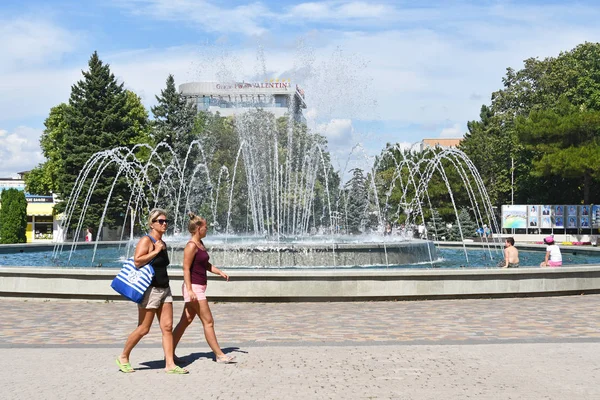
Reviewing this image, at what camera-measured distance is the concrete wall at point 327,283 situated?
14.7 metres

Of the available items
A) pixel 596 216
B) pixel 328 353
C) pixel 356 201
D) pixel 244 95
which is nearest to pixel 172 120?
pixel 356 201

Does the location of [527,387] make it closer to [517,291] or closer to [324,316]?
[324,316]

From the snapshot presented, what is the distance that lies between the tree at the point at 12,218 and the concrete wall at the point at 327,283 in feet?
124

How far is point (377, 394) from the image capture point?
720 centimetres

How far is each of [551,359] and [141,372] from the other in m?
4.47

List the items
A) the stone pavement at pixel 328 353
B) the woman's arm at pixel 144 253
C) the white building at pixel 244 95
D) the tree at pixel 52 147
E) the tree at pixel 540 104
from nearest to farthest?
the stone pavement at pixel 328 353, the woman's arm at pixel 144 253, the tree at pixel 540 104, the tree at pixel 52 147, the white building at pixel 244 95

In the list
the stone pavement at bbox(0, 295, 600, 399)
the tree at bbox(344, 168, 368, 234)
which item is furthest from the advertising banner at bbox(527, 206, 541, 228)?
the stone pavement at bbox(0, 295, 600, 399)

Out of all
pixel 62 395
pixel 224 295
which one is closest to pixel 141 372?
pixel 62 395

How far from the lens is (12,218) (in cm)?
5188

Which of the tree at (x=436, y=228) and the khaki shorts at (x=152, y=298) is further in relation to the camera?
the tree at (x=436, y=228)

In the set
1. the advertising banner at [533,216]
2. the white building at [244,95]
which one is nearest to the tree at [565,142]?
the advertising banner at [533,216]

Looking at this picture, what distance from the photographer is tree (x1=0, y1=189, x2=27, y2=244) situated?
5166cm

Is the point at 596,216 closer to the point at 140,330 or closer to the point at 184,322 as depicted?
the point at 184,322

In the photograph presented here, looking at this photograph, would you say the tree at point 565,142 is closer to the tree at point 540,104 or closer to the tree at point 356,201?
the tree at point 540,104
